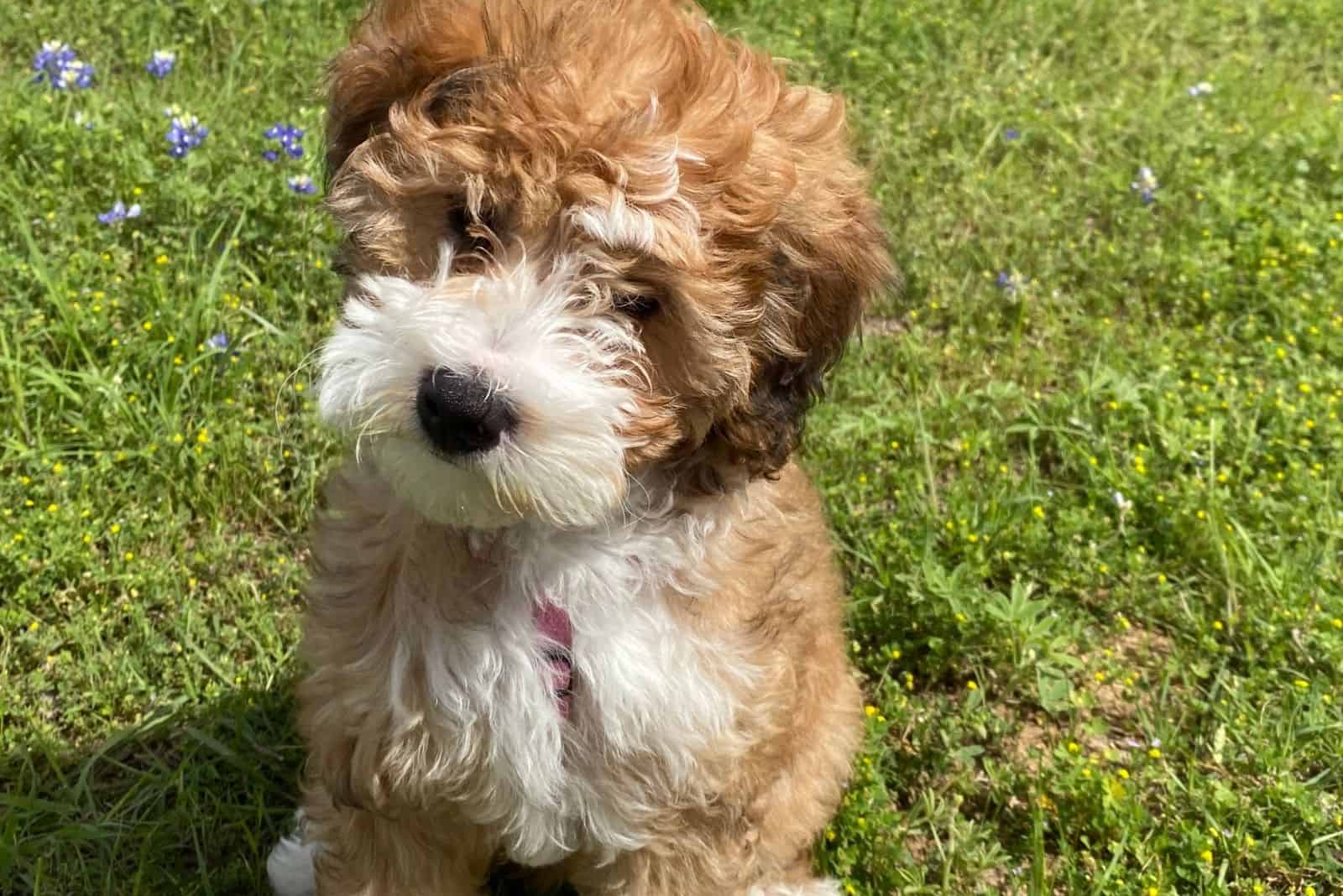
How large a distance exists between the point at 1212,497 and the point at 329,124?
265 cm

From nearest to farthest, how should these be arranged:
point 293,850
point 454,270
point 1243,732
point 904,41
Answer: point 454,270, point 293,850, point 1243,732, point 904,41

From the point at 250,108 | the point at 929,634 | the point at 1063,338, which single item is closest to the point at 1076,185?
the point at 1063,338

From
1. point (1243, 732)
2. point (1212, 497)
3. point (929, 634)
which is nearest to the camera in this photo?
point (1243, 732)

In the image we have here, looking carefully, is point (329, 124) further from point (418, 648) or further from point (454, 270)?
point (418, 648)

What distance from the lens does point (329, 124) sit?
86.2 inches

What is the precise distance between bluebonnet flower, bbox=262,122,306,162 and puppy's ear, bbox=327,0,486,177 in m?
2.01

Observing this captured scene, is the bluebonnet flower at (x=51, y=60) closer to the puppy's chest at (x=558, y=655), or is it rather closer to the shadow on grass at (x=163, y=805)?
the shadow on grass at (x=163, y=805)

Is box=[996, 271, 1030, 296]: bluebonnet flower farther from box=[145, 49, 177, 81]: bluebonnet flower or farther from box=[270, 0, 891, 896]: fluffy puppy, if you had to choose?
box=[145, 49, 177, 81]: bluebonnet flower

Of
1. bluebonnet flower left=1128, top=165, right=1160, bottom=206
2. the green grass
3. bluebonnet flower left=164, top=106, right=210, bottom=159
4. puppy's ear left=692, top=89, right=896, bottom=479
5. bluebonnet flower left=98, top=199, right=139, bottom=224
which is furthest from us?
bluebonnet flower left=1128, top=165, right=1160, bottom=206

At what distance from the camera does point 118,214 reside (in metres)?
3.81

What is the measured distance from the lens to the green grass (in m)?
2.94

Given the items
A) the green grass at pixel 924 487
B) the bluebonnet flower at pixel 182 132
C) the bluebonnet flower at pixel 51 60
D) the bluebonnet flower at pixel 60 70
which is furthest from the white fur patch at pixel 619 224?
the bluebonnet flower at pixel 51 60

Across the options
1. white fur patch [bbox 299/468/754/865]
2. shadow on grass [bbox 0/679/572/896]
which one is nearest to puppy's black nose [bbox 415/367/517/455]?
white fur patch [bbox 299/468/754/865]

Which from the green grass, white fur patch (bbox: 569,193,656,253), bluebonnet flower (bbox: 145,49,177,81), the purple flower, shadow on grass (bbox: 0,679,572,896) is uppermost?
white fur patch (bbox: 569,193,656,253)
